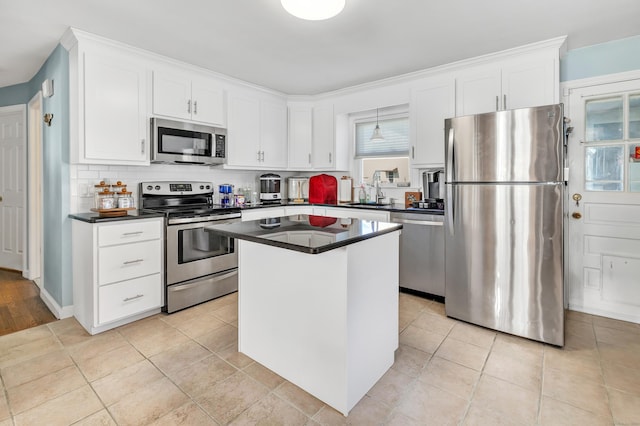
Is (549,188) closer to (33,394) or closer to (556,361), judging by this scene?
(556,361)

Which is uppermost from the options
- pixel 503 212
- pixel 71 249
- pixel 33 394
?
pixel 503 212

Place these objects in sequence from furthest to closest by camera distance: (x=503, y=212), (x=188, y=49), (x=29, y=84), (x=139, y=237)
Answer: (x=29, y=84) → (x=188, y=49) → (x=139, y=237) → (x=503, y=212)

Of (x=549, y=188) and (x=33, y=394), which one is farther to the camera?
(x=549, y=188)

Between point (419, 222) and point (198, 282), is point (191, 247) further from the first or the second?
point (419, 222)

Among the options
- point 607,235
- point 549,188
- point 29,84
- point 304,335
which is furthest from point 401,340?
point 29,84

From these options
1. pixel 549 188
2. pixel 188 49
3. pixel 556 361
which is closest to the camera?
pixel 556 361

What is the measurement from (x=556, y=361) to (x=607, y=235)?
148 centimetres

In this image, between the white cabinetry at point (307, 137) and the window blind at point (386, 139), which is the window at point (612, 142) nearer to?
the window blind at point (386, 139)

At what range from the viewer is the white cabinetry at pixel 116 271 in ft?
8.25

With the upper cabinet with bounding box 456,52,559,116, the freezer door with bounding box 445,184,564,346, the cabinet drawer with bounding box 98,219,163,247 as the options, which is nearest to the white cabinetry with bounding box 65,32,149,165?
the cabinet drawer with bounding box 98,219,163,247

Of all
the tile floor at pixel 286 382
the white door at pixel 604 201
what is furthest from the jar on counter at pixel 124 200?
the white door at pixel 604 201

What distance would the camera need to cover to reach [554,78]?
280 centimetres

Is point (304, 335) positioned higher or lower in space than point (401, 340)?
higher

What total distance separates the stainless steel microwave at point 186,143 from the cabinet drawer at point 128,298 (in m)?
1.17
